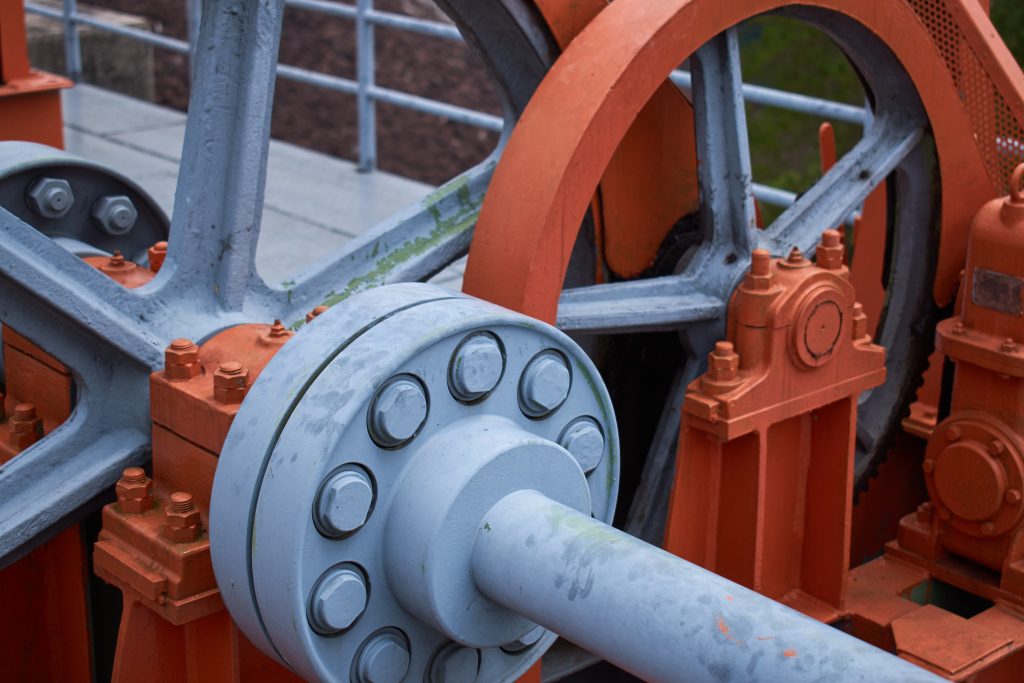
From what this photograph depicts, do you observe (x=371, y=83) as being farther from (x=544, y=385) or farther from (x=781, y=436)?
(x=544, y=385)

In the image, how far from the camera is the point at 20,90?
422 centimetres

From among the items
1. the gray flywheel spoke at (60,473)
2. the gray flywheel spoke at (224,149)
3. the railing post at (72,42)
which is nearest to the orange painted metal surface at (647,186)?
the gray flywheel spoke at (224,149)

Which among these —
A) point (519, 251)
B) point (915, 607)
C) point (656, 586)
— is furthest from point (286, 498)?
point (915, 607)

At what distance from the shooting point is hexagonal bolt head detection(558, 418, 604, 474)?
73.0 inches

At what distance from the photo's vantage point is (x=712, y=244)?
2842mm

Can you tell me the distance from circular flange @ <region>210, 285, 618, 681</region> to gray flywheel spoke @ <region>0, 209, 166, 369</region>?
50cm

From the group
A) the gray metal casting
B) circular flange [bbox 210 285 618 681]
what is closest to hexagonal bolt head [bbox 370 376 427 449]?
circular flange [bbox 210 285 618 681]

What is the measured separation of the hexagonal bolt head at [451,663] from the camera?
180cm

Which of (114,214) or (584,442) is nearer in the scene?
(584,442)

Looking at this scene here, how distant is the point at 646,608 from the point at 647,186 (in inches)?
62.9

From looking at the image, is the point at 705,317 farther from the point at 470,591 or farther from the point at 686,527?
the point at 470,591

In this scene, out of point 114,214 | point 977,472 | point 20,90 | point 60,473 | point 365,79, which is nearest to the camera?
point 60,473

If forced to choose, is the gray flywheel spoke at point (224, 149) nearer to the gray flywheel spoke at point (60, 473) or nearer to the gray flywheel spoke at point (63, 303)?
the gray flywheel spoke at point (63, 303)

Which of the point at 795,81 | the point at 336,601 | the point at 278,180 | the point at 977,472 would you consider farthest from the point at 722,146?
the point at 795,81
